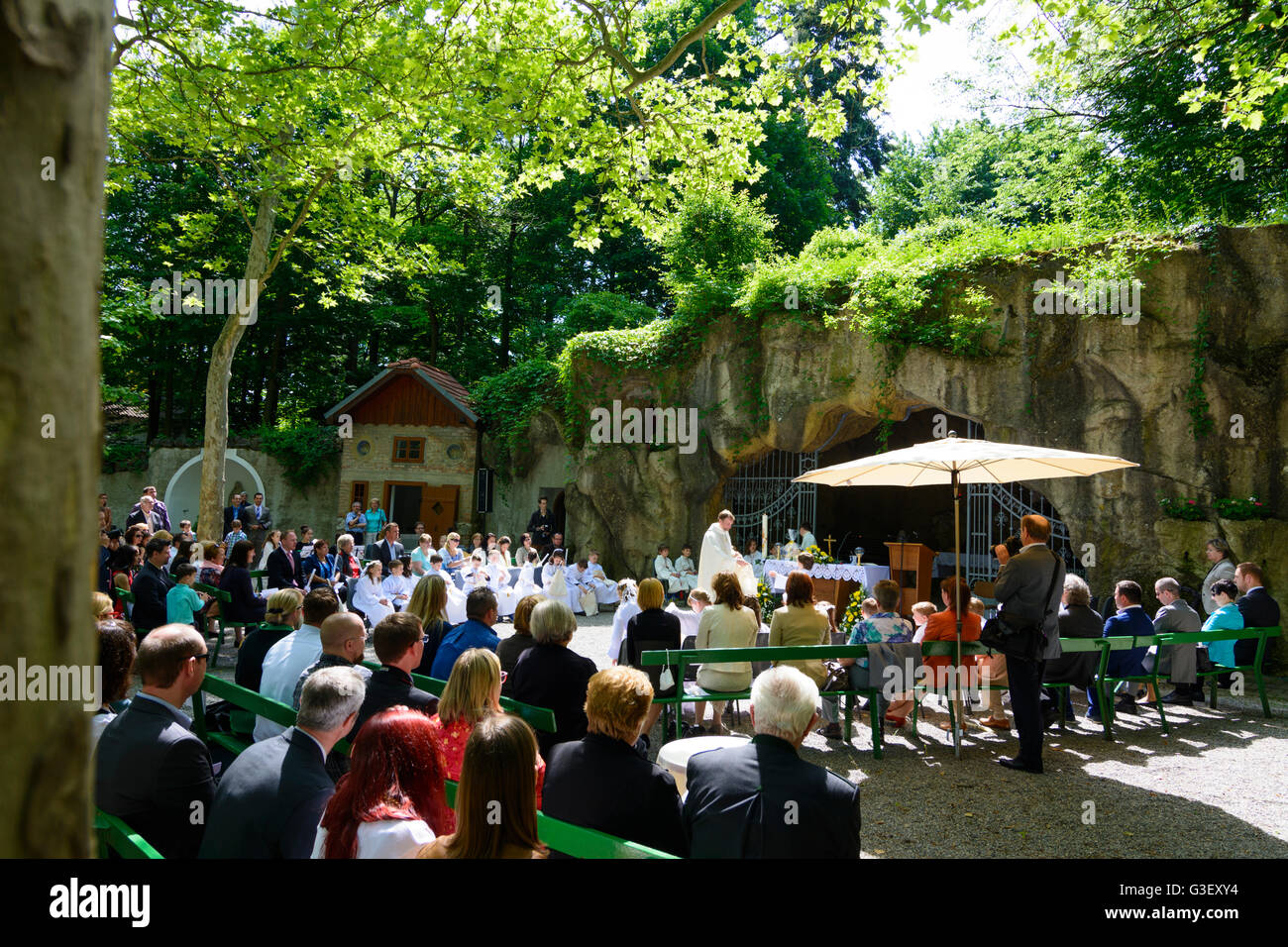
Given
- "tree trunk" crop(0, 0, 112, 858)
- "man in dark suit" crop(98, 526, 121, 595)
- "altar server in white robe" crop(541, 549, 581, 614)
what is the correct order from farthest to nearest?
"altar server in white robe" crop(541, 549, 581, 614)
"man in dark suit" crop(98, 526, 121, 595)
"tree trunk" crop(0, 0, 112, 858)

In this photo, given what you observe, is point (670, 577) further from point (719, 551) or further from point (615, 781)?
point (615, 781)

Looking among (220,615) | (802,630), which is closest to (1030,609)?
(802,630)

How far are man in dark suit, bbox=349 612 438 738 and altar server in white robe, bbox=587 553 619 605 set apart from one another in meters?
12.3

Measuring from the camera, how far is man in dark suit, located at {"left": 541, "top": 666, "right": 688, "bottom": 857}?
9.91ft

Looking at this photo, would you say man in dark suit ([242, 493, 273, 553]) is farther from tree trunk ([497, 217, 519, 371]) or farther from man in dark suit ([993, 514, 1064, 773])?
man in dark suit ([993, 514, 1064, 773])

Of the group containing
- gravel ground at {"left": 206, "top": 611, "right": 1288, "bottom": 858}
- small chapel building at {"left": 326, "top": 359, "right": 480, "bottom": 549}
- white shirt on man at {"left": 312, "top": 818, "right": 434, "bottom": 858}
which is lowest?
gravel ground at {"left": 206, "top": 611, "right": 1288, "bottom": 858}

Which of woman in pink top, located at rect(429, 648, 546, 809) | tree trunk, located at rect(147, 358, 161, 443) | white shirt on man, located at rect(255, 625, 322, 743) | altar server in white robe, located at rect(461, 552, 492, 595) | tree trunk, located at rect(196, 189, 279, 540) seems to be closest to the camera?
woman in pink top, located at rect(429, 648, 546, 809)

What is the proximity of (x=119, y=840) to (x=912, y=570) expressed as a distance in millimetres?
12203

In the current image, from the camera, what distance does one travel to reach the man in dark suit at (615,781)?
3020 mm

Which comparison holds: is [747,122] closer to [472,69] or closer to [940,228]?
[472,69]

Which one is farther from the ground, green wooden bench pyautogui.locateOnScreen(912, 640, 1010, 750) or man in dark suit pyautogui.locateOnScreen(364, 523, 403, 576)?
man in dark suit pyautogui.locateOnScreen(364, 523, 403, 576)

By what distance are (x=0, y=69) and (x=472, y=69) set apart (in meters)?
9.76

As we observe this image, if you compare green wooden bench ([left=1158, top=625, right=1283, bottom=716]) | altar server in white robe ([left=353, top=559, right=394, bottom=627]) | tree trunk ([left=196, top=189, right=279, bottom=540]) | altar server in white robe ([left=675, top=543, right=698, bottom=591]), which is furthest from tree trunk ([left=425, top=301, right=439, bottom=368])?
green wooden bench ([left=1158, top=625, right=1283, bottom=716])

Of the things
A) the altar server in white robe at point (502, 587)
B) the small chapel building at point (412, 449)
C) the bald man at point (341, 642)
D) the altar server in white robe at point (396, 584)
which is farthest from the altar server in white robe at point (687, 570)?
the bald man at point (341, 642)
